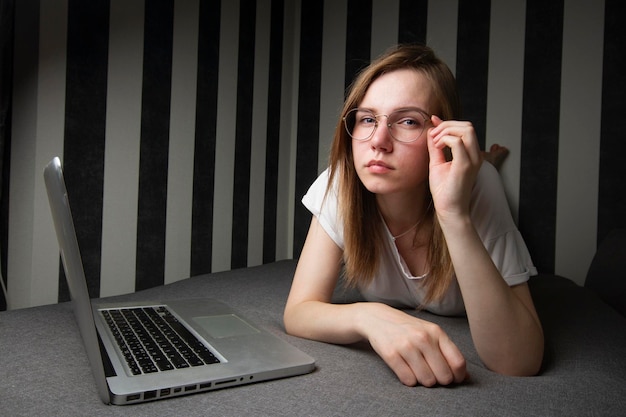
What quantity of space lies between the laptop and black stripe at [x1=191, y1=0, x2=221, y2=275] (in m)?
1.24

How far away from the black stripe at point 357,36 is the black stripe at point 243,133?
0.53 metres

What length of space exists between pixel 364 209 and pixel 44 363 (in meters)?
0.74

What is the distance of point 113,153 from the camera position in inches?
75.5

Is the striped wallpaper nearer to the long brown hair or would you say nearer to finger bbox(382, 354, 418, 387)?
the long brown hair

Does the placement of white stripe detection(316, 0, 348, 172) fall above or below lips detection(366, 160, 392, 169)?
above

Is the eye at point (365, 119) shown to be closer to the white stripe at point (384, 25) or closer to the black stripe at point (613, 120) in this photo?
the black stripe at point (613, 120)

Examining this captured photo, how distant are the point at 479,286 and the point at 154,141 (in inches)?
63.8

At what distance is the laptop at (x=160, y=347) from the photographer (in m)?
0.65

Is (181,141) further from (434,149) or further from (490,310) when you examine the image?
(490,310)

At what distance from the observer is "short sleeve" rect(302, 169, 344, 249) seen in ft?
3.86

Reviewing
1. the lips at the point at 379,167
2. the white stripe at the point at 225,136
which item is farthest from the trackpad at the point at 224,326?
the white stripe at the point at 225,136

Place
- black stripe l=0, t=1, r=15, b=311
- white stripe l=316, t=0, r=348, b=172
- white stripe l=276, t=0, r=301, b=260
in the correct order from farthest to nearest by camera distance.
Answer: white stripe l=276, t=0, r=301, b=260
white stripe l=316, t=0, r=348, b=172
black stripe l=0, t=1, r=15, b=311

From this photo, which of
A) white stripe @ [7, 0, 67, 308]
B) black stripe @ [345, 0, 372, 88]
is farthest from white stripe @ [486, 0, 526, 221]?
white stripe @ [7, 0, 67, 308]

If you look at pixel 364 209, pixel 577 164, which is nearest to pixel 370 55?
pixel 577 164
